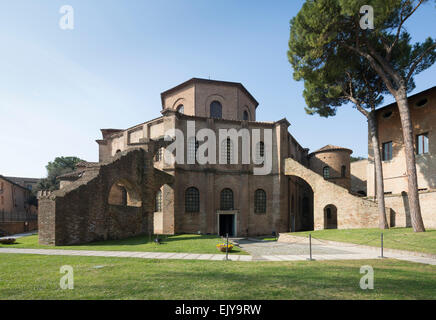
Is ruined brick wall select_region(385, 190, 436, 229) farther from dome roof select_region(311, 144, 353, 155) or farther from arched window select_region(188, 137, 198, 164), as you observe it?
arched window select_region(188, 137, 198, 164)

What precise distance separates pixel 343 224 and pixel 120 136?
2660 centimetres

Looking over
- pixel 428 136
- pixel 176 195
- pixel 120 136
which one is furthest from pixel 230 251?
pixel 120 136

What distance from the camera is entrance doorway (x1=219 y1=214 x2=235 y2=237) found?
2586 centimetres

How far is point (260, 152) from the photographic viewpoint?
89.9 feet

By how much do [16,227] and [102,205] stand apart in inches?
891

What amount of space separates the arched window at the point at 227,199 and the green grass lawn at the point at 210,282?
17.7 m

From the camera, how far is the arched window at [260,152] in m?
27.1

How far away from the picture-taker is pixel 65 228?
48.4 ft

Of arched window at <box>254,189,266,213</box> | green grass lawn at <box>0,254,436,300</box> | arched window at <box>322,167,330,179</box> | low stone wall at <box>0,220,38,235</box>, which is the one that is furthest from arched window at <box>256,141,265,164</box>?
low stone wall at <box>0,220,38,235</box>

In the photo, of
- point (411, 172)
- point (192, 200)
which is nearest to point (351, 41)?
point (411, 172)

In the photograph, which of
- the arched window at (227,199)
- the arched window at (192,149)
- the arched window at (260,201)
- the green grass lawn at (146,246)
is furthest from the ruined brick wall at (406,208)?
the arched window at (192,149)

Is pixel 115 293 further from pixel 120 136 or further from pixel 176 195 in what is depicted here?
pixel 120 136

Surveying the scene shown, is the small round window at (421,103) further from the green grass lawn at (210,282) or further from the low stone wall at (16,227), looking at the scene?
the low stone wall at (16,227)

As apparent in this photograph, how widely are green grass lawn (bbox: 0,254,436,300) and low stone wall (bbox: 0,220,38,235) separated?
27.3m
